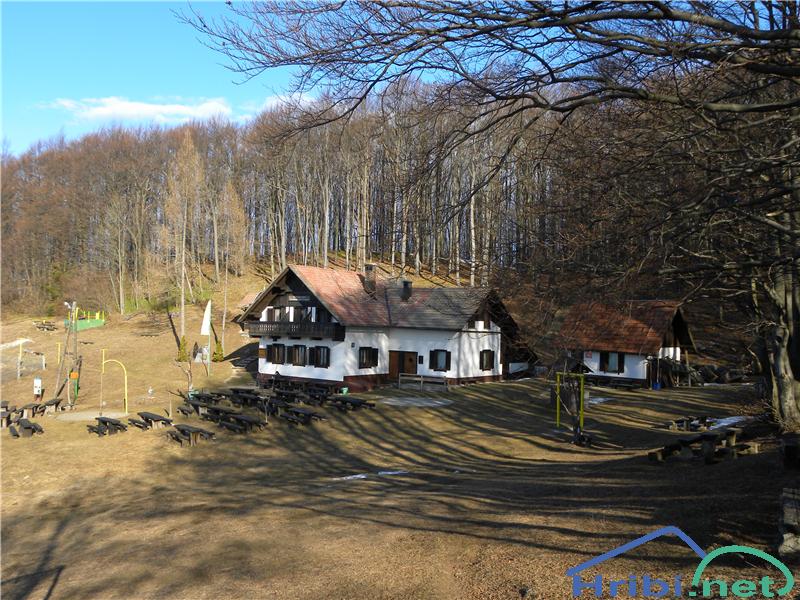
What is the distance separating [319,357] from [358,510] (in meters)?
24.2

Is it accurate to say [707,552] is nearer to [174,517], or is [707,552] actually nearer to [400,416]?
[174,517]

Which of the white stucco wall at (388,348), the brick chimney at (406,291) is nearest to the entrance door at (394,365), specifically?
the white stucco wall at (388,348)

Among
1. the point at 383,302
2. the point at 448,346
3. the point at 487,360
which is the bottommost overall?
the point at 487,360

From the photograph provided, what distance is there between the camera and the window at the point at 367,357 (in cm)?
3638

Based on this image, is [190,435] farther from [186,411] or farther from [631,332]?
[631,332]

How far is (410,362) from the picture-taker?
38.1m

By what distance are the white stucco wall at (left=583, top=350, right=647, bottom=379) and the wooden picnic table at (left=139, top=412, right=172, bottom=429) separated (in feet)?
77.6

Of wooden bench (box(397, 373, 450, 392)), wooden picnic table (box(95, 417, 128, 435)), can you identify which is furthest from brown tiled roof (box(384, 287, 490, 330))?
wooden picnic table (box(95, 417, 128, 435))

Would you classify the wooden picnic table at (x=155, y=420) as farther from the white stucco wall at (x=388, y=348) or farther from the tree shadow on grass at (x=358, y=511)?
the white stucco wall at (x=388, y=348)

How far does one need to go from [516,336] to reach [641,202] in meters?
31.6

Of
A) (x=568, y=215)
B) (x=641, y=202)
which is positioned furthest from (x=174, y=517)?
(x=641, y=202)

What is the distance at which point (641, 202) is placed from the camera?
332 inches

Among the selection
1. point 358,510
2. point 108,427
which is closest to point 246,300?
point 108,427

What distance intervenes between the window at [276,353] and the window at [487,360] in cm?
1238
